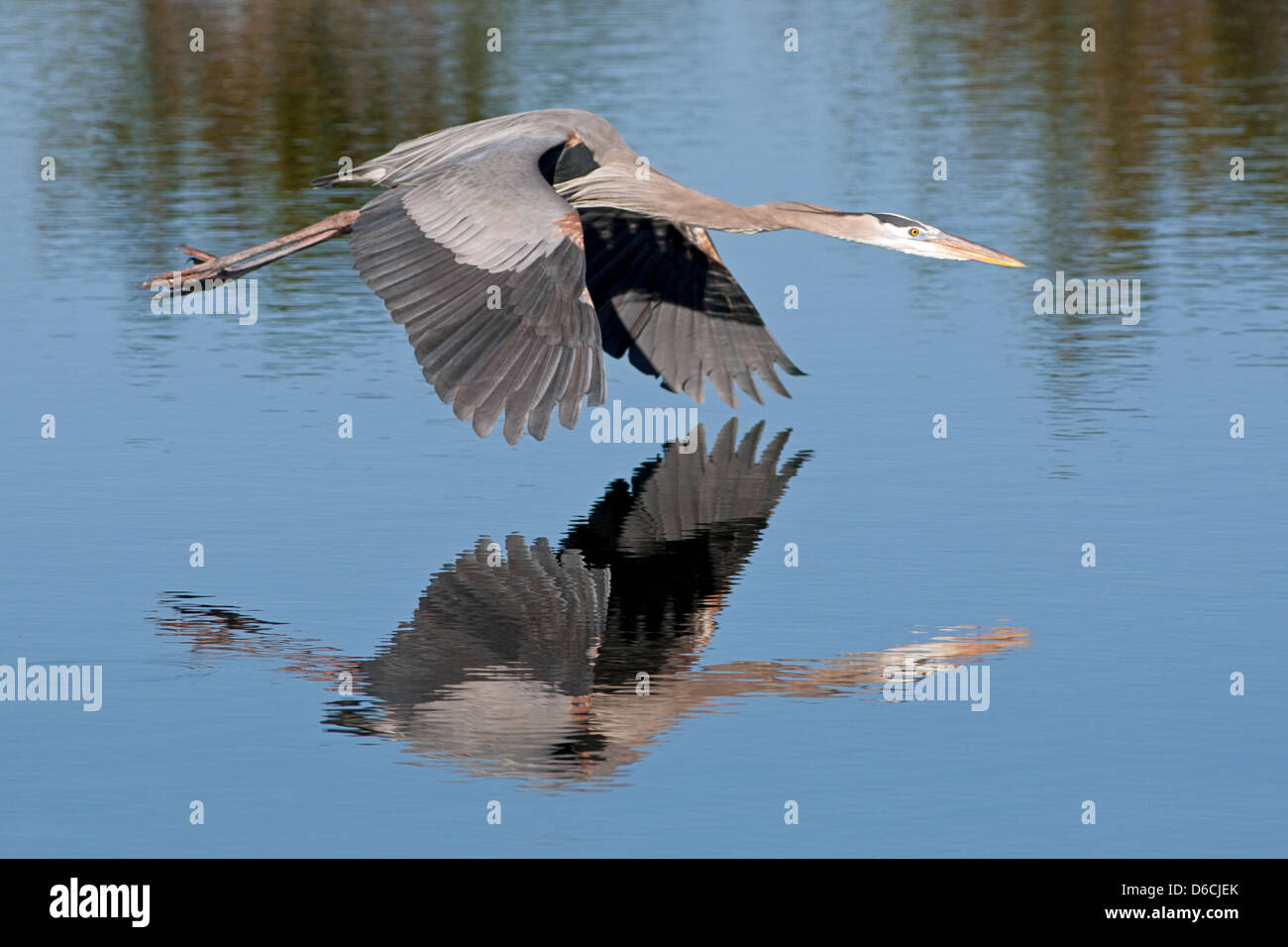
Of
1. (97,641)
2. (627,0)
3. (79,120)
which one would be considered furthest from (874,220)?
(627,0)

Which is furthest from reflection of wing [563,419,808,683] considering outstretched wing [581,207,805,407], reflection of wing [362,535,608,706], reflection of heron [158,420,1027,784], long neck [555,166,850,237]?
long neck [555,166,850,237]

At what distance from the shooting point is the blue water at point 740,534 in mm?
7289

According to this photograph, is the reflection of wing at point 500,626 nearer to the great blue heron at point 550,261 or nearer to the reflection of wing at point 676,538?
the reflection of wing at point 676,538

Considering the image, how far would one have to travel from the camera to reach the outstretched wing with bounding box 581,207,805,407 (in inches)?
530

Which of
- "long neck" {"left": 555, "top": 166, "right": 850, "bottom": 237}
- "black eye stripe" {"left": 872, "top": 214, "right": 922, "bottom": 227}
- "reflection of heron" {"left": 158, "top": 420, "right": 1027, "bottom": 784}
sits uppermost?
"long neck" {"left": 555, "top": 166, "right": 850, "bottom": 237}

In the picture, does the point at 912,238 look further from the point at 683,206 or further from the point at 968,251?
the point at 683,206

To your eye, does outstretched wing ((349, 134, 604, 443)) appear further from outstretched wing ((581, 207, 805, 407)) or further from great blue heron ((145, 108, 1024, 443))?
outstretched wing ((581, 207, 805, 407))

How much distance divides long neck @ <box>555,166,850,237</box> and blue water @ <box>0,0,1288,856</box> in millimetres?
1371

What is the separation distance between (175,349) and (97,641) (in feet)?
20.8

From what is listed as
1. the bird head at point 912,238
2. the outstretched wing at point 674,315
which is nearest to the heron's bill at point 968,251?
the bird head at point 912,238

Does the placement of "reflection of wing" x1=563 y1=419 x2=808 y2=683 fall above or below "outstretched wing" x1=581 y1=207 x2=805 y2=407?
below

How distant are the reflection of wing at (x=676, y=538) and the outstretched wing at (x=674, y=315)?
54 centimetres

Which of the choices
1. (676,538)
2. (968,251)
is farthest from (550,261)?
(968,251)

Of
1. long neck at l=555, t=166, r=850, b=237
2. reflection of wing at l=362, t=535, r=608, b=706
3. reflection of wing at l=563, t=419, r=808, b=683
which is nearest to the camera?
reflection of wing at l=362, t=535, r=608, b=706
